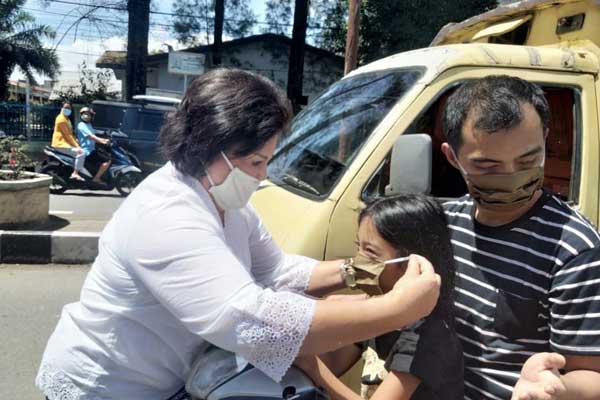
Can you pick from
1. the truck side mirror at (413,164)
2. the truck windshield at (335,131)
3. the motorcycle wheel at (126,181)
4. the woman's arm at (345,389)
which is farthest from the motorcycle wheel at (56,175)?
the woman's arm at (345,389)

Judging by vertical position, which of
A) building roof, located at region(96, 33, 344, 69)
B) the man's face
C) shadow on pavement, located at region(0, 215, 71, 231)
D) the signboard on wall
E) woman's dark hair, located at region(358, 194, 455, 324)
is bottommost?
shadow on pavement, located at region(0, 215, 71, 231)

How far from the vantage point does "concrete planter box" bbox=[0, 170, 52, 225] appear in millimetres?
6105

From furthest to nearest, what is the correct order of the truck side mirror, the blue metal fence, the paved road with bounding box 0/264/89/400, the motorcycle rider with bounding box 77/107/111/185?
the blue metal fence
the motorcycle rider with bounding box 77/107/111/185
the paved road with bounding box 0/264/89/400
the truck side mirror

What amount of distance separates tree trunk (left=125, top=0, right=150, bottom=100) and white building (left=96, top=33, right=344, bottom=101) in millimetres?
2396

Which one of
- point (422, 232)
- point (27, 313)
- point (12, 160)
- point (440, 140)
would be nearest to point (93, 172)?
point (12, 160)

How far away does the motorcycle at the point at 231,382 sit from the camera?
134 centimetres

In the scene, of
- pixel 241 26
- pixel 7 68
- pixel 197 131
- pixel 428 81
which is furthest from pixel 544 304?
pixel 7 68

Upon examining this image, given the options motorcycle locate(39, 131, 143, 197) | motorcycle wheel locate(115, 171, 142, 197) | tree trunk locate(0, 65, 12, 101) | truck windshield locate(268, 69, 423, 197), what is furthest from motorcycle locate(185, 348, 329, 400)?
tree trunk locate(0, 65, 12, 101)

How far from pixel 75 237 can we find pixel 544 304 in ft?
17.6

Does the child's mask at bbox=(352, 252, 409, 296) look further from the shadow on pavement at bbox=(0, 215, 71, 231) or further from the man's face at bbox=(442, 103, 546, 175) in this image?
the shadow on pavement at bbox=(0, 215, 71, 231)

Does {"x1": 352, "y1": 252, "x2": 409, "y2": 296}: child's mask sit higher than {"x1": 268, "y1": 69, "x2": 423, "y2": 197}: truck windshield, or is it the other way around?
{"x1": 268, "y1": 69, "x2": 423, "y2": 197}: truck windshield

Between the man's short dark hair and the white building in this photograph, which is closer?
the man's short dark hair

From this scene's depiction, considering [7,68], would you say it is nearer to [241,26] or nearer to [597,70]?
[241,26]

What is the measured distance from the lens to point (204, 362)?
138 centimetres
